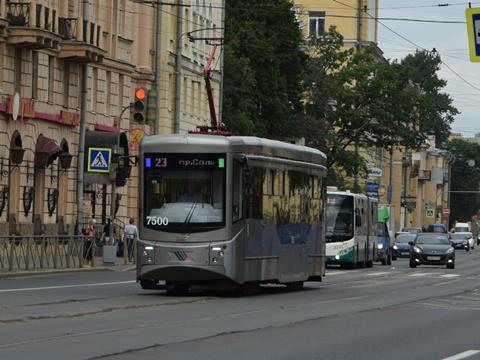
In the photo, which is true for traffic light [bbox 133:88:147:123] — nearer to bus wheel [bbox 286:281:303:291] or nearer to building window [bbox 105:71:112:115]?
bus wheel [bbox 286:281:303:291]

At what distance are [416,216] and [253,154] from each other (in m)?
131

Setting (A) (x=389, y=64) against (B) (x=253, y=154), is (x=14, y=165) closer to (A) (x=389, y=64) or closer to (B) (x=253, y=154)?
(B) (x=253, y=154)

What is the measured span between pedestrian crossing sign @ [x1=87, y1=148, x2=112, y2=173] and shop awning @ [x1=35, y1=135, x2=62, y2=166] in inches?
313

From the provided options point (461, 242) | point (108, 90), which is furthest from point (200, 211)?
point (461, 242)

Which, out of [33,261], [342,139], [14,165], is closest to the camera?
[33,261]

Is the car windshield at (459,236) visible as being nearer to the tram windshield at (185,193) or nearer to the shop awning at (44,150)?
the shop awning at (44,150)

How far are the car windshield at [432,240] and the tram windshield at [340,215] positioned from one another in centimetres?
802

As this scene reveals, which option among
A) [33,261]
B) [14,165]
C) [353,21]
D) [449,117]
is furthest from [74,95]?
[449,117]

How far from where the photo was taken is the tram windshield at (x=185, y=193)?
98.1ft

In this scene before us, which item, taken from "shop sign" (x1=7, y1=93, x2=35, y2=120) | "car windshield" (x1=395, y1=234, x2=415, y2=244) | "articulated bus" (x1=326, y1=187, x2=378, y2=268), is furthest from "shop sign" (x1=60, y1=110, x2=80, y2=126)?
"car windshield" (x1=395, y1=234, x2=415, y2=244)

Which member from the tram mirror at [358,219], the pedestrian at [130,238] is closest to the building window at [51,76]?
the pedestrian at [130,238]

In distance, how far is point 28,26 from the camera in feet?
170

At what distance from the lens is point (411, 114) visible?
9475 cm

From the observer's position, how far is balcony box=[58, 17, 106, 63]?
56156mm
